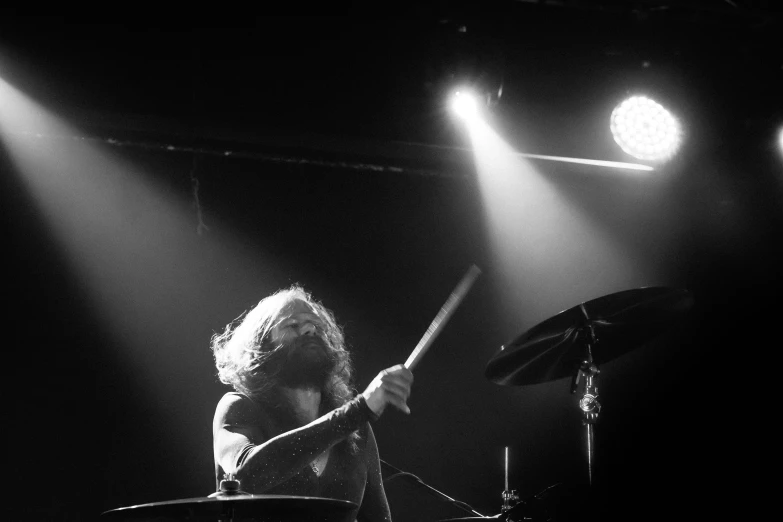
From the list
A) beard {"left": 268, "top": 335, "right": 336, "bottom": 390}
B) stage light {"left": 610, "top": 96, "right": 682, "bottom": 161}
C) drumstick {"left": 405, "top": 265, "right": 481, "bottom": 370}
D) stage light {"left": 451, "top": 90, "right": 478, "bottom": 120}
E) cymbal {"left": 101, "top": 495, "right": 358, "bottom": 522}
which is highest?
stage light {"left": 451, "top": 90, "right": 478, "bottom": 120}

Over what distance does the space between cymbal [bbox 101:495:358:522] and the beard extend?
1134mm

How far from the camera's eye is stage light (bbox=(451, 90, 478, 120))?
3822 millimetres

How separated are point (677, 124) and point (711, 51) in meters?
0.41

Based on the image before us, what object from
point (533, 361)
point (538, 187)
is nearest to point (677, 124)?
point (538, 187)

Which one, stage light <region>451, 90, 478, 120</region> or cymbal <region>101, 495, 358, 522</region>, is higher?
stage light <region>451, 90, 478, 120</region>

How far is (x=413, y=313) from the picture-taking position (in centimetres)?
393

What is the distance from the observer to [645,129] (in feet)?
13.5

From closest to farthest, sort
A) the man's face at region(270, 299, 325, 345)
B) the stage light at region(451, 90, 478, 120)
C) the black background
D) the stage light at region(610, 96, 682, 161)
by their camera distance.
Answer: the man's face at region(270, 299, 325, 345)
the black background
the stage light at region(451, 90, 478, 120)
the stage light at region(610, 96, 682, 161)

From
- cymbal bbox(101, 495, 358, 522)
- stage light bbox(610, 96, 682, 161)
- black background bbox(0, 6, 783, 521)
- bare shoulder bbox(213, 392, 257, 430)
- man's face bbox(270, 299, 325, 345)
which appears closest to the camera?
cymbal bbox(101, 495, 358, 522)

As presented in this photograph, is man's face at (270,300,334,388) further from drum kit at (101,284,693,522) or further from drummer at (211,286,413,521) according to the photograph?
drum kit at (101,284,693,522)

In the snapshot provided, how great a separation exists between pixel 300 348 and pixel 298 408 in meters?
0.25

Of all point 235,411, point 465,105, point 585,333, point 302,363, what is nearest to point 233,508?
point 235,411

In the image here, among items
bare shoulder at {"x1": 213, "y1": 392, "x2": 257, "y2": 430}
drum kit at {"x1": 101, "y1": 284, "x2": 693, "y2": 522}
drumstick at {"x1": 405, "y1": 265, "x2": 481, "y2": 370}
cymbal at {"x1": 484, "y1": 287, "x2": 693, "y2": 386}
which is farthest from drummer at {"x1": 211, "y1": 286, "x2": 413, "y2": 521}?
cymbal at {"x1": 484, "y1": 287, "x2": 693, "y2": 386}

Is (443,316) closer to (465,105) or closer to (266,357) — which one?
(266,357)
